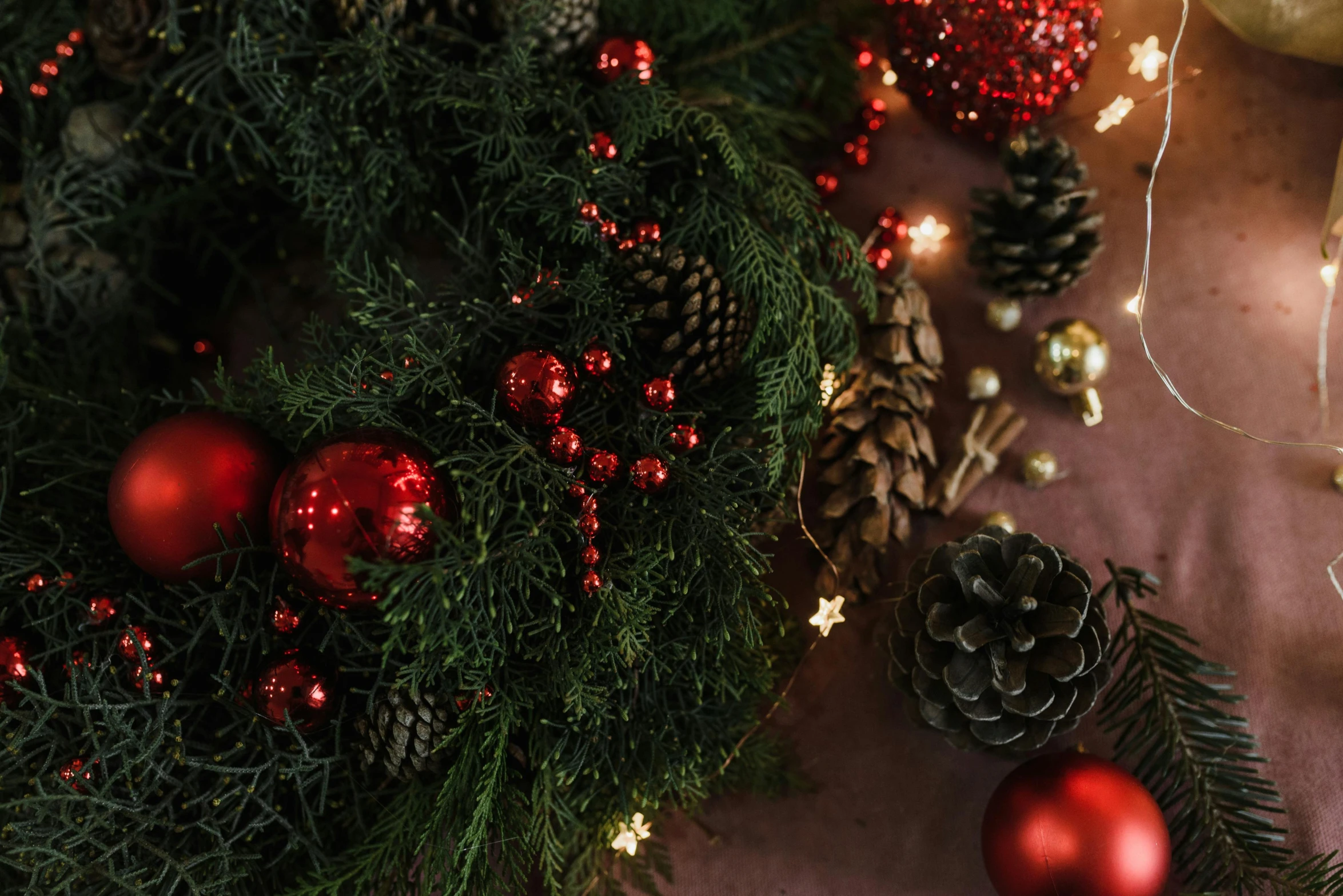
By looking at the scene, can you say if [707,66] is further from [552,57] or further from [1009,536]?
[1009,536]

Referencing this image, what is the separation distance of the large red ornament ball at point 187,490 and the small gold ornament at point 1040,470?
73 cm

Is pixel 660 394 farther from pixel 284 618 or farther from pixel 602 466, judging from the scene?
pixel 284 618

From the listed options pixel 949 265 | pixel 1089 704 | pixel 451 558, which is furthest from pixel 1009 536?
pixel 451 558

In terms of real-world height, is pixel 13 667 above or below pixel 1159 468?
above

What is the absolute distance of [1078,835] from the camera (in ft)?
2.21

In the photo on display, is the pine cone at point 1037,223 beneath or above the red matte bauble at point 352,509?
beneath

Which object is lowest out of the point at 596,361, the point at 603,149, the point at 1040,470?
the point at 1040,470

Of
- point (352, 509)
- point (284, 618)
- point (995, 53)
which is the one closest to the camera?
point (352, 509)

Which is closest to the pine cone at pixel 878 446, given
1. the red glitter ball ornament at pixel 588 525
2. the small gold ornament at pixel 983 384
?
the small gold ornament at pixel 983 384

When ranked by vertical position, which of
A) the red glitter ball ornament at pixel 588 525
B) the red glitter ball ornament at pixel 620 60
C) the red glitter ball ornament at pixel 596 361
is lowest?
the red glitter ball ornament at pixel 588 525

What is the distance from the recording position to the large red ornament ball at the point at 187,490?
2.20 feet

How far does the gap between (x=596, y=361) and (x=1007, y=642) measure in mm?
431

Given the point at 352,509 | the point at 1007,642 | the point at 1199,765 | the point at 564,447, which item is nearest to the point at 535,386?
the point at 564,447

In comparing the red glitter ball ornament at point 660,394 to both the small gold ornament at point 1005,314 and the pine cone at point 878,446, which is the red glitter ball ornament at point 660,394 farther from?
the small gold ornament at point 1005,314
